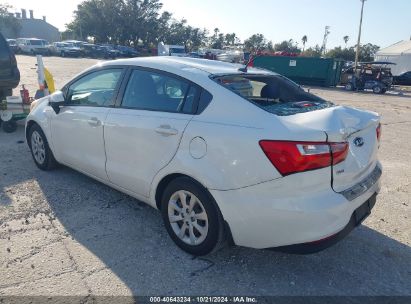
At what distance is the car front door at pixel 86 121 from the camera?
3799mm

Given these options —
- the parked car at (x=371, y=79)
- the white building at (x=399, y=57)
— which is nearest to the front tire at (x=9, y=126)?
the parked car at (x=371, y=79)

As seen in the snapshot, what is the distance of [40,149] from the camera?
4953 mm

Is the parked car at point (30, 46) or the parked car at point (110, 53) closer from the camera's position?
the parked car at point (30, 46)

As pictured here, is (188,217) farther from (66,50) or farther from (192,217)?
(66,50)

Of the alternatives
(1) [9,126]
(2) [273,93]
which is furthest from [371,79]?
(2) [273,93]

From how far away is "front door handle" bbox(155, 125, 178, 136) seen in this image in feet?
9.90

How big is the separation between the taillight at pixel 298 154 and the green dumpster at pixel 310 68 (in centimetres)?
2286

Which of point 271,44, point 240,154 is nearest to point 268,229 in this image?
point 240,154

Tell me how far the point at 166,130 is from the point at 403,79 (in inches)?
1144

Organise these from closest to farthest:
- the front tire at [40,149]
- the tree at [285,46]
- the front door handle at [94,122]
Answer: the front door handle at [94,122]
the front tire at [40,149]
the tree at [285,46]

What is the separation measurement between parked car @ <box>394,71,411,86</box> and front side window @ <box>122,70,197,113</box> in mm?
28648

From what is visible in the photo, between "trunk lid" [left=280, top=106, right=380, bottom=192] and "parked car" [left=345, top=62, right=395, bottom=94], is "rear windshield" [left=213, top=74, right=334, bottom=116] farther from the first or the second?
"parked car" [left=345, top=62, right=395, bottom=94]

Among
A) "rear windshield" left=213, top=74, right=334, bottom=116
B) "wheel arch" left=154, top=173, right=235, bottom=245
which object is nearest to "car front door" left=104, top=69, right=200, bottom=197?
"wheel arch" left=154, top=173, right=235, bottom=245

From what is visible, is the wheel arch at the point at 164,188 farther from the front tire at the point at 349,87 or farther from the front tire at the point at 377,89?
the front tire at the point at 349,87
